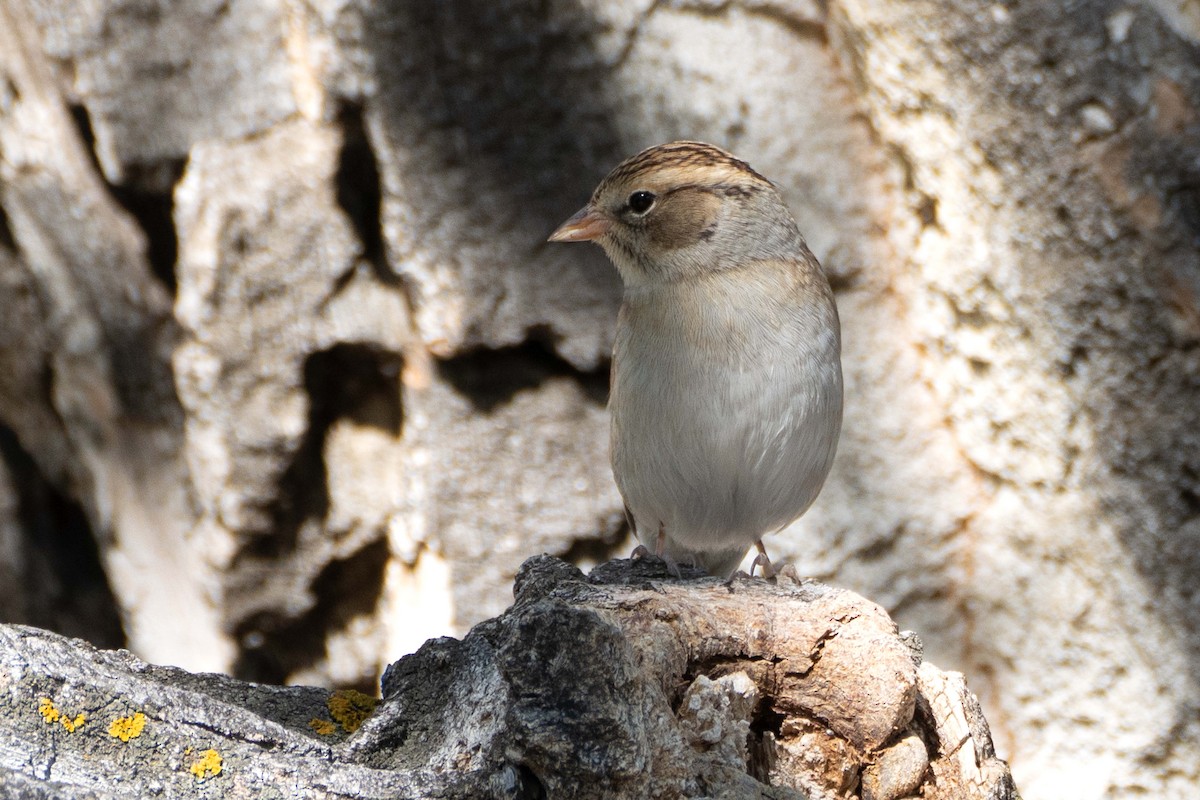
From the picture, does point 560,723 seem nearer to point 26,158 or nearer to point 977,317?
point 977,317

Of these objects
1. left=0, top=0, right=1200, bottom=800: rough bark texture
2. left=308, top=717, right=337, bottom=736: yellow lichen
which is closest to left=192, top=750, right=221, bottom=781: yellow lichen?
left=308, top=717, right=337, bottom=736: yellow lichen

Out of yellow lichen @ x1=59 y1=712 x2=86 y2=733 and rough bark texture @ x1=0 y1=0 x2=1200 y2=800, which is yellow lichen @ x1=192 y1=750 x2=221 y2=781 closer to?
yellow lichen @ x1=59 y1=712 x2=86 y2=733

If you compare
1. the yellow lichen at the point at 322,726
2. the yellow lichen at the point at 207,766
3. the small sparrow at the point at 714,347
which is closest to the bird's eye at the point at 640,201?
the small sparrow at the point at 714,347

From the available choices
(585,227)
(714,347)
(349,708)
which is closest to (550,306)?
(585,227)

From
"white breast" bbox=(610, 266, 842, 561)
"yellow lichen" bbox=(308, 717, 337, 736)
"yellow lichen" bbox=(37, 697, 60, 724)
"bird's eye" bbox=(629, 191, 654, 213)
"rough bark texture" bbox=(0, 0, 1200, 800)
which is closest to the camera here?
"yellow lichen" bbox=(37, 697, 60, 724)

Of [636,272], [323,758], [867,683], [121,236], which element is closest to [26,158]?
[121,236]

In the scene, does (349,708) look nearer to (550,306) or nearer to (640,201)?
(640,201)
